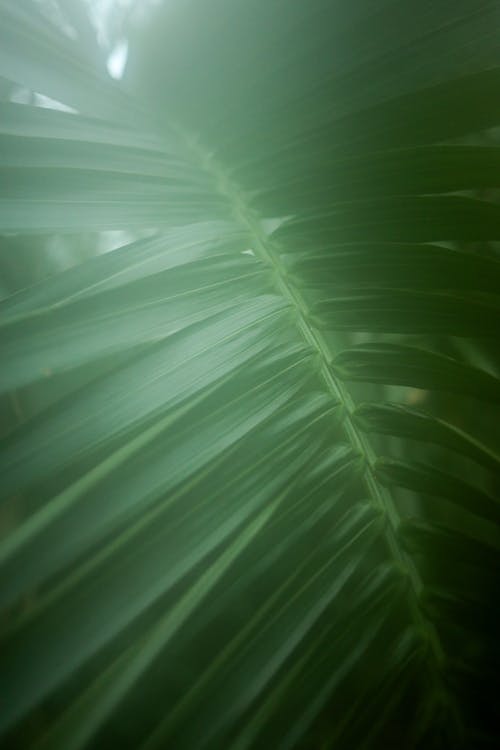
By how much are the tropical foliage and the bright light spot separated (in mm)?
17

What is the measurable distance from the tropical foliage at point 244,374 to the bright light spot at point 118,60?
0.02m

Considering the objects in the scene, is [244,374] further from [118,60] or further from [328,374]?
[118,60]

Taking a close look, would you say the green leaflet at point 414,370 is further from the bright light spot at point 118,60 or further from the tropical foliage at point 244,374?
the bright light spot at point 118,60

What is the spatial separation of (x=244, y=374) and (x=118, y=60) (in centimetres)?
27

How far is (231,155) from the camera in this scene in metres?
0.45

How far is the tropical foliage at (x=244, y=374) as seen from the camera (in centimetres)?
33

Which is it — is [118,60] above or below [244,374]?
above

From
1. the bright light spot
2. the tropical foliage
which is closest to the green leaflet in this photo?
the tropical foliage

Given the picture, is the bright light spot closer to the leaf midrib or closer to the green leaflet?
the leaf midrib

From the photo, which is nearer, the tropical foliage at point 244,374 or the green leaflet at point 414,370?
the tropical foliage at point 244,374

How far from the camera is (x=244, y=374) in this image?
0.42m

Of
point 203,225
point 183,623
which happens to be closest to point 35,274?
point 203,225

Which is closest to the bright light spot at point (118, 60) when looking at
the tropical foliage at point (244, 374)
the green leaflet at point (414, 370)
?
the tropical foliage at point (244, 374)

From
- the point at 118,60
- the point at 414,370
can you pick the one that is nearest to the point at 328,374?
the point at 414,370
